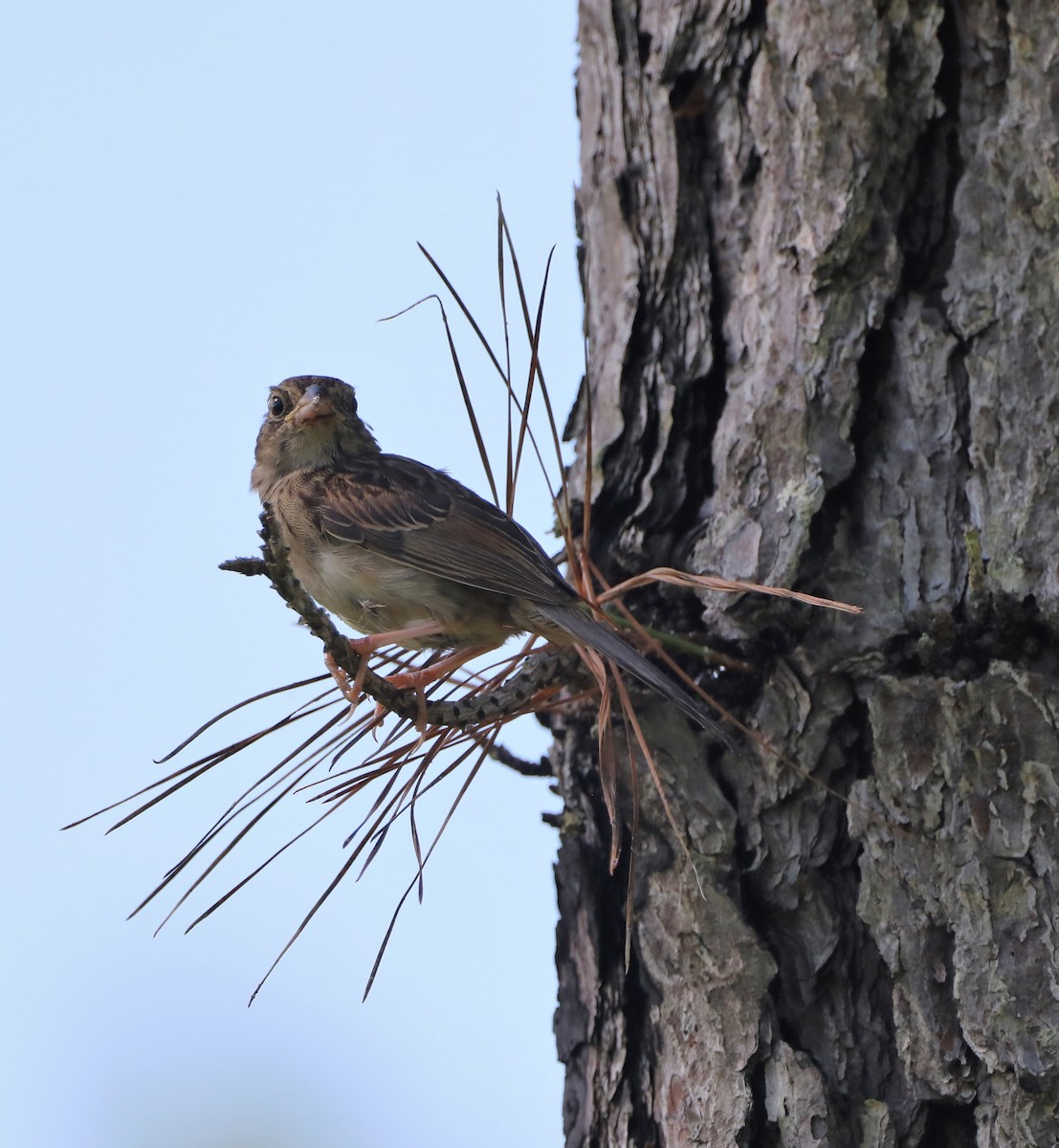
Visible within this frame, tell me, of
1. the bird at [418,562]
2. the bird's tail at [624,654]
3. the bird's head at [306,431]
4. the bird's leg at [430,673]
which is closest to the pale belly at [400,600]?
the bird at [418,562]

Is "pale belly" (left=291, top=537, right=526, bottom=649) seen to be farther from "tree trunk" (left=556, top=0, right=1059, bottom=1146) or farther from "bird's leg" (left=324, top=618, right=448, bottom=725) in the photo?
"tree trunk" (left=556, top=0, right=1059, bottom=1146)

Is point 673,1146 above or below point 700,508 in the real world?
below

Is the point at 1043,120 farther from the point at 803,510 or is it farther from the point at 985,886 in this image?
the point at 985,886

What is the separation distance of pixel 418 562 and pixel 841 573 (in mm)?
1191

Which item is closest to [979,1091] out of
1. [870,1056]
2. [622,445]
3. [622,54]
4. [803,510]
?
[870,1056]

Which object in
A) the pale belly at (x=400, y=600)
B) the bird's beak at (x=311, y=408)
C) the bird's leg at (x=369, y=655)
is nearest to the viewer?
the bird's leg at (x=369, y=655)

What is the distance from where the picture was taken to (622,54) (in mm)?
3951

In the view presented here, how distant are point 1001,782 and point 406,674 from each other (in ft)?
4.56

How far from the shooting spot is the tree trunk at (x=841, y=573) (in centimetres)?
286

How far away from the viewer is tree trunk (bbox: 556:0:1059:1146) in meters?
2.86

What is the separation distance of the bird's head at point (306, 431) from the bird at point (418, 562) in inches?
3.2

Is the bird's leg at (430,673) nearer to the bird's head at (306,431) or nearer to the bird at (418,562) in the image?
the bird at (418,562)

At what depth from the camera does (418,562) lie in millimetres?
3855

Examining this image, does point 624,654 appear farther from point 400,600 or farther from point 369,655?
point 400,600
